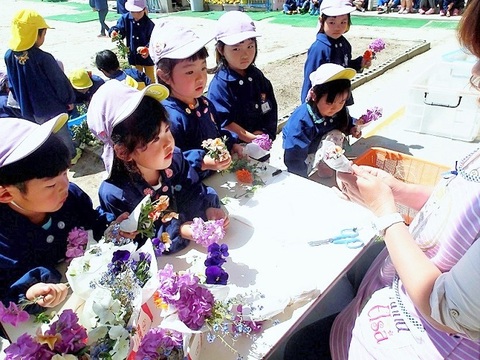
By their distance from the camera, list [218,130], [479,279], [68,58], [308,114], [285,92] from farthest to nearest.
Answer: [68,58] → [285,92] → [308,114] → [218,130] → [479,279]

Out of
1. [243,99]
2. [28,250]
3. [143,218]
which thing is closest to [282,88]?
[243,99]

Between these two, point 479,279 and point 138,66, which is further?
point 138,66

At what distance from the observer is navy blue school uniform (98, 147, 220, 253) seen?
60.3 inches

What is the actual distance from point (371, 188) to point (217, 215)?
25.8 inches

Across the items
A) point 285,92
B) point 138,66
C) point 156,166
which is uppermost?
point 156,166

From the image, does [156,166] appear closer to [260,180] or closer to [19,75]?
[260,180]

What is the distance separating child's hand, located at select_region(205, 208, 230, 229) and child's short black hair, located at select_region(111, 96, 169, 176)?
0.41 meters

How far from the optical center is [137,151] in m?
1.49

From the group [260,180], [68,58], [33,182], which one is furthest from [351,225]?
[68,58]

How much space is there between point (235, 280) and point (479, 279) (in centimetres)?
79

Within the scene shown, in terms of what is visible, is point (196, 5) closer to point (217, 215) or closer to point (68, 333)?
point (217, 215)

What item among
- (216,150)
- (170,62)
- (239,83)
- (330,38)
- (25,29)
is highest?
(25,29)

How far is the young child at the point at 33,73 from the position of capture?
130 inches

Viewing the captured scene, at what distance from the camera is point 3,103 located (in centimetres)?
361
